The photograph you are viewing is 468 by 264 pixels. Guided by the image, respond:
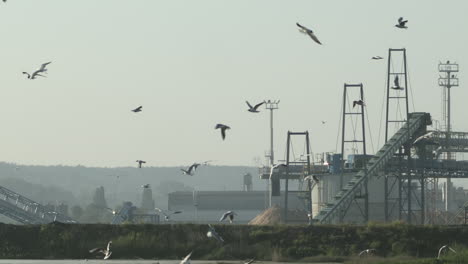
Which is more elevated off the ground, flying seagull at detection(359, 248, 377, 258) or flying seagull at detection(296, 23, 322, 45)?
flying seagull at detection(296, 23, 322, 45)

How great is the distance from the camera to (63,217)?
465ft

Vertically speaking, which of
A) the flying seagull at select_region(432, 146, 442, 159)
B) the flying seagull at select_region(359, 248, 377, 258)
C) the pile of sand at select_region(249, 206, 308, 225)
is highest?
the flying seagull at select_region(432, 146, 442, 159)

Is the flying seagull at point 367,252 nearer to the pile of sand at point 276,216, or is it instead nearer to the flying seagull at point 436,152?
the flying seagull at point 436,152

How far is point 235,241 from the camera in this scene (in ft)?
244

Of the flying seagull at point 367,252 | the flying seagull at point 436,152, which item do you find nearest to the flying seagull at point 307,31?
the flying seagull at point 367,252

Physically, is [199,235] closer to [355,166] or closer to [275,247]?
[275,247]

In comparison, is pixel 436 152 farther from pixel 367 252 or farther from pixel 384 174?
pixel 367 252

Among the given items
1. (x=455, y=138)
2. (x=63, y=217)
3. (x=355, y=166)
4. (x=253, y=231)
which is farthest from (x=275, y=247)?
(x=455, y=138)

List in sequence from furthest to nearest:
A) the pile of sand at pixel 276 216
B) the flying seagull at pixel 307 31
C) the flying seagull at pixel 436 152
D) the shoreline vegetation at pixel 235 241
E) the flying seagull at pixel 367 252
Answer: the pile of sand at pixel 276 216, the flying seagull at pixel 436 152, the shoreline vegetation at pixel 235 241, the flying seagull at pixel 367 252, the flying seagull at pixel 307 31

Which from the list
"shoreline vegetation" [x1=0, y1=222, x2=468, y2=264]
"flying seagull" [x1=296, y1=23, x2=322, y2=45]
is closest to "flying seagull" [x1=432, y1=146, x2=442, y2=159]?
"shoreline vegetation" [x1=0, y1=222, x2=468, y2=264]

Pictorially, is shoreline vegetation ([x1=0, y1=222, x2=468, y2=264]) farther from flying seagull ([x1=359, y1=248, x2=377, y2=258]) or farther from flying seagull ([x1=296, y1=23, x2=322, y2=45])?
flying seagull ([x1=296, y1=23, x2=322, y2=45])

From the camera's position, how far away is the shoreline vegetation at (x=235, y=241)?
238 feet

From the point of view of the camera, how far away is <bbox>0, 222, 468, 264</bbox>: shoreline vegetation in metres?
72.4

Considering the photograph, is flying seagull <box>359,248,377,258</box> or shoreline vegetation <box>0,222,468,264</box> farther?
shoreline vegetation <box>0,222,468,264</box>
